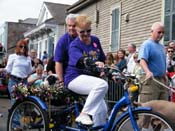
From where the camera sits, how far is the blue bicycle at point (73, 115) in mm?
4664

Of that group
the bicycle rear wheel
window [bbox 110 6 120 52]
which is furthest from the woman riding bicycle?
window [bbox 110 6 120 52]

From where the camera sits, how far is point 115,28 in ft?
61.8

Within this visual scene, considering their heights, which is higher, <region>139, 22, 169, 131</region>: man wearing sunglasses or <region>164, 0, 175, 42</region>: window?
<region>164, 0, 175, 42</region>: window

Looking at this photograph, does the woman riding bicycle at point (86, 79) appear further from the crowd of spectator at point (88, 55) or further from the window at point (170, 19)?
the window at point (170, 19)

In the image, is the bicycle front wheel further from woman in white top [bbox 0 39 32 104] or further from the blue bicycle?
woman in white top [bbox 0 39 32 104]

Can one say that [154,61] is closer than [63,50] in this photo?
No

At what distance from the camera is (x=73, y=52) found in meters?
5.27

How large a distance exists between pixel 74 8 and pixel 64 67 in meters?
19.0

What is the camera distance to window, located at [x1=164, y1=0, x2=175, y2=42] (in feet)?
44.4

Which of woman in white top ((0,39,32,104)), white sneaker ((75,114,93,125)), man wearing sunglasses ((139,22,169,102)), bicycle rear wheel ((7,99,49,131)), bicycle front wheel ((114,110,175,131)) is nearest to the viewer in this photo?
bicycle front wheel ((114,110,175,131))

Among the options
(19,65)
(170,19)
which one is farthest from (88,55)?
(170,19)

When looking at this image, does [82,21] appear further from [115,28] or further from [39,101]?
[115,28]

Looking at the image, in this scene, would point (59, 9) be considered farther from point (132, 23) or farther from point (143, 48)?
point (143, 48)

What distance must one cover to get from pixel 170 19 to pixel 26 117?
877 centimetres
